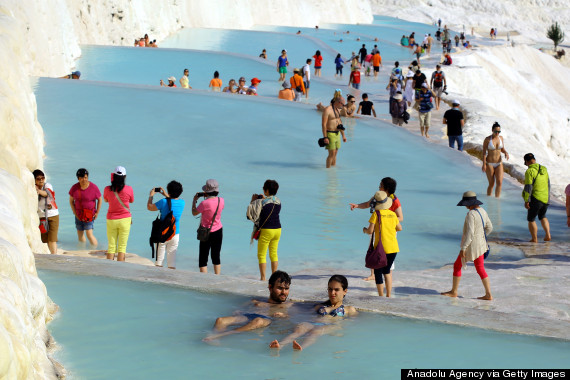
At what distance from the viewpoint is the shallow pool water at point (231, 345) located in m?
6.46

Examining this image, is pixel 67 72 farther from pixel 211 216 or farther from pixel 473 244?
pixel 473 244

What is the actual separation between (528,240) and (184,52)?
74.9ft

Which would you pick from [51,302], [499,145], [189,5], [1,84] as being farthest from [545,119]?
[51,302]

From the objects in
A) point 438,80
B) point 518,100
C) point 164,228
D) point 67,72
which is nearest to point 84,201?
point 164,228

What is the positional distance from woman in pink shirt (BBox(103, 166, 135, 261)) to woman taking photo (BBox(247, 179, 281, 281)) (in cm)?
162

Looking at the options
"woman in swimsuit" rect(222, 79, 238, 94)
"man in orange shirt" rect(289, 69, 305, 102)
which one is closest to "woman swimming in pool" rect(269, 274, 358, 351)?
"woman in swimsuit" rect(222, 79, 238, 94)

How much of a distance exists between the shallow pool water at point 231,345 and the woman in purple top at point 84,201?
3.31 m

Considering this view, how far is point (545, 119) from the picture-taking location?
48656 millimetres

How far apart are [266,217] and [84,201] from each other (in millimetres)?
2817

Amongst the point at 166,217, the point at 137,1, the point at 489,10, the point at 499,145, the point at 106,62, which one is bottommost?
the point at 166,217

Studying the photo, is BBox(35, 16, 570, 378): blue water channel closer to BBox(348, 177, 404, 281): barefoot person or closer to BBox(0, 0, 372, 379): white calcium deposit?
BBox(0, 0, 372, 379): white calcium deposit

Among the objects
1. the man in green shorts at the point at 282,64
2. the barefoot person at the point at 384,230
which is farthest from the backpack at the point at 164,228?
the man in green shorts at the point at 282,64

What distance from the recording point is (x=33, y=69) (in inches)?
960

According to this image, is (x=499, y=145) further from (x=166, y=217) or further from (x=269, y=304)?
(x=269, y=304)
